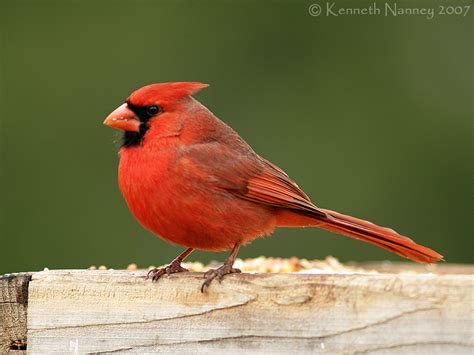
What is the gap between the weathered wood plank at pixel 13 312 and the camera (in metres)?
2.60

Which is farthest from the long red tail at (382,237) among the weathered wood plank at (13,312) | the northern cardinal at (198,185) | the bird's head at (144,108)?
the weathered wood plank at (13,312)

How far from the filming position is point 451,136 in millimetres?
7055

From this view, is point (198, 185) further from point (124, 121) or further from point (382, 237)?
point (382, 237)

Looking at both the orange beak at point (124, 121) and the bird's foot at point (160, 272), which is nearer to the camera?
the bird's foot at point (160, 272)

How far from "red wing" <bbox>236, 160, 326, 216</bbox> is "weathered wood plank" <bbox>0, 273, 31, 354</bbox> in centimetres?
84

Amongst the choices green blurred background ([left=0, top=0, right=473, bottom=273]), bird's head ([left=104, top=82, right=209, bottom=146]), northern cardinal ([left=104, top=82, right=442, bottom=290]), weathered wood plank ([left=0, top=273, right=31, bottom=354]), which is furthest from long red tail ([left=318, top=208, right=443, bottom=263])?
green blurred background ([left=0, top=0, right=473, bottom=273])

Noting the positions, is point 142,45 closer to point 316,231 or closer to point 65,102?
point 65,102

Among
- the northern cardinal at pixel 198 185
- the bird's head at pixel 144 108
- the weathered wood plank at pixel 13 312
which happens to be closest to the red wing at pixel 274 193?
the northern cardinal at pixel 198 185

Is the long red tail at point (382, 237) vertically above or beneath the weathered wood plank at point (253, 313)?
above

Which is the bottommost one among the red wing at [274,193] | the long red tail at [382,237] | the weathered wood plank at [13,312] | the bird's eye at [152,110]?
the weathered wood plank at [13,312]

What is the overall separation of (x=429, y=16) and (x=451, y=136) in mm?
937

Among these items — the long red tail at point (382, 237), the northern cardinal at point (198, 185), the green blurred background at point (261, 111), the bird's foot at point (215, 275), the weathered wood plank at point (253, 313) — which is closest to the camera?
the weathered wood plank at point (253, 313)

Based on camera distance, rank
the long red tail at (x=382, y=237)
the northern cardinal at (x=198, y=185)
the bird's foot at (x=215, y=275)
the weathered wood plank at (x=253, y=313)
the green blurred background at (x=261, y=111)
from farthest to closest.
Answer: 1. the green blurred background at (x=261, y=111)
2. the long red tail at (x=382, y=237)
3. the northern cardinal at (x=198, y=185)
4. the bird's foot at (x=215, y=275)
5. the weathered wood plank at (x=253, y=313)

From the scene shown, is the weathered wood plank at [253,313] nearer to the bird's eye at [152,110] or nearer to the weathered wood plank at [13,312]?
the weathered wood plank at [13,312]
